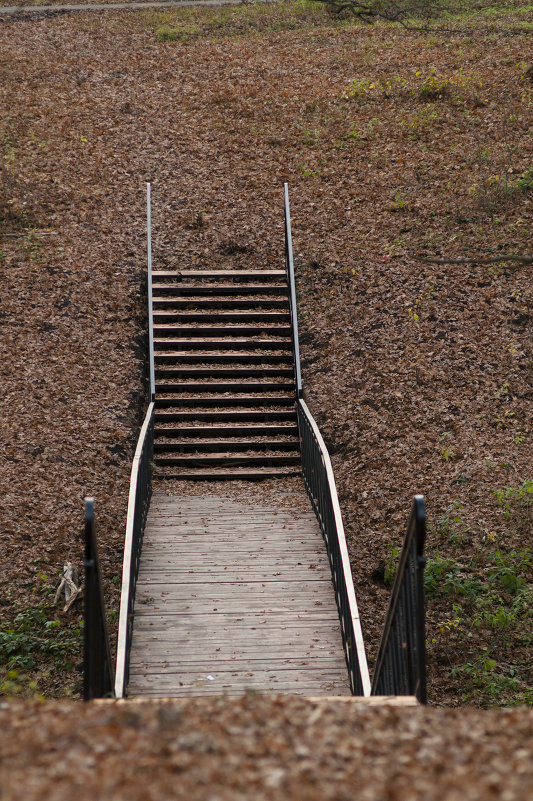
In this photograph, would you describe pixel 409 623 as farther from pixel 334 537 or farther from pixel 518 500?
pixel 518 500

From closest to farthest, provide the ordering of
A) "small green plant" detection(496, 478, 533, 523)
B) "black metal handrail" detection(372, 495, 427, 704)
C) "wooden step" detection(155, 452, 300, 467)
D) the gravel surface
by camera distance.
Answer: the gravel surface
"black metal handrail" detection(372, 495, 427, 704)
"small green plant" detection(496, 478, 533, 523)
"wooden step" detection(155, 452, 300, 467)

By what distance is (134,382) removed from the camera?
10.4 m

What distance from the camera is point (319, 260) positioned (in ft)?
40.5

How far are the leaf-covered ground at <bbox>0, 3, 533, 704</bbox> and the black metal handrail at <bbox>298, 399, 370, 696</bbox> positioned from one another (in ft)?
1.45

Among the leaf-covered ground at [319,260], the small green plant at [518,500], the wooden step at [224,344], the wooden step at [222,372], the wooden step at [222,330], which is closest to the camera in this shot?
the leaf-covered ground at [319,260]

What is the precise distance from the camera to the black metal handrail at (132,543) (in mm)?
5473

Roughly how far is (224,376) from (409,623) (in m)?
7.30

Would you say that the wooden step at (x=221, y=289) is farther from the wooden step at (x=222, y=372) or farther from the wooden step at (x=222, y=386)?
the wooden step at (x=222, y=386)

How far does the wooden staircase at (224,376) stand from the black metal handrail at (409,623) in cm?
548

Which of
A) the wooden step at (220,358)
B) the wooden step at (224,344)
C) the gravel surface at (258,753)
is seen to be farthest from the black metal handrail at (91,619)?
the wooden step at (224,344)

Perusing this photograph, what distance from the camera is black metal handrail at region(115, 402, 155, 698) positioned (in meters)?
5.47

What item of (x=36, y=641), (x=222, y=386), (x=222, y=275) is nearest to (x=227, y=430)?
(x=222, y=386)

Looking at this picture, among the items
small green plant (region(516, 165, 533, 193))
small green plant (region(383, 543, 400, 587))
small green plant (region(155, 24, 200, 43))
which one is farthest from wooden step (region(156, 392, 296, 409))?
small green plant (region(155, 24, 200, 43))

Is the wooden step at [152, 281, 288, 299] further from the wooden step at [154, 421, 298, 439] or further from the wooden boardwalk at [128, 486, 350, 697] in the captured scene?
the wooden boardwalk at [128, 486, 350, 697]
